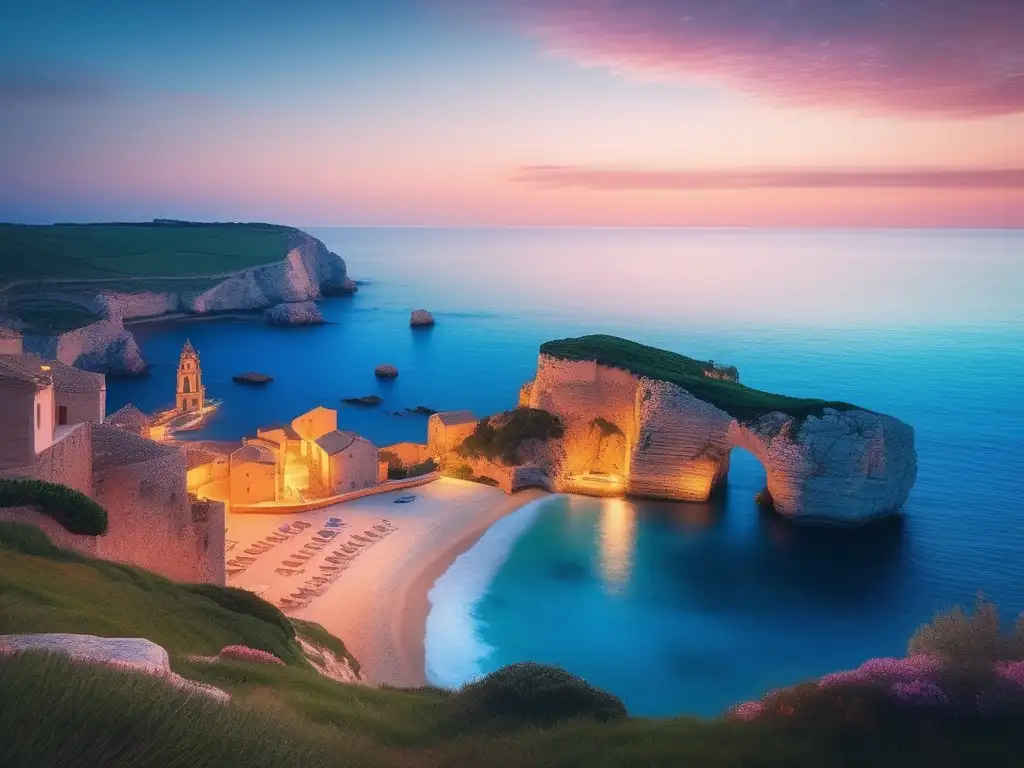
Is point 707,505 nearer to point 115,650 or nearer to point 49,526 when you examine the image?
point 49,526

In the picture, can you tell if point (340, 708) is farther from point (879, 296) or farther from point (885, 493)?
point (879, 296)

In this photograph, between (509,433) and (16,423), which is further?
(509,433)

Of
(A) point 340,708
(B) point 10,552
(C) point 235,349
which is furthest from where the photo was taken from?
(C) point 235,349

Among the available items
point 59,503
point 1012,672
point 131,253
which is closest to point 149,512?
point 59,503

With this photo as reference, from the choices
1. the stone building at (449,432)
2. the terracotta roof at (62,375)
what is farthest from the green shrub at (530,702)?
the stone building at (449,432)

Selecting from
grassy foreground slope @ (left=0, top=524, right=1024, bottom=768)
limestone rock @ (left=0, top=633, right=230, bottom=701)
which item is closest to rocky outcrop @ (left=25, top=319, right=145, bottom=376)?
grassy foreground slope @ (left=0, top=524, right=1024, bottom=768)

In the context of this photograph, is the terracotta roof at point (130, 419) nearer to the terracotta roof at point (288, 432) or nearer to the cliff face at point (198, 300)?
the terracotta roof at point (288, 432)

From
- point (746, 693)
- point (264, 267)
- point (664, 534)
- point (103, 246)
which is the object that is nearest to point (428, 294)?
point (264, 267)
